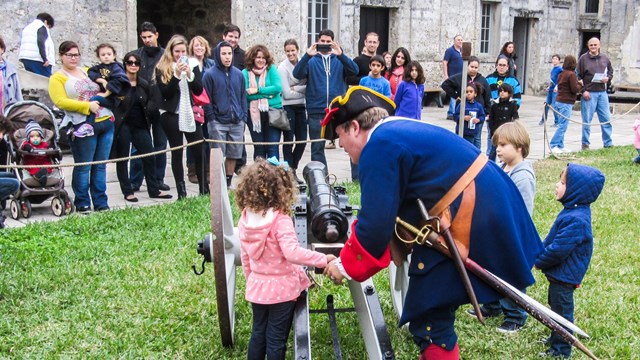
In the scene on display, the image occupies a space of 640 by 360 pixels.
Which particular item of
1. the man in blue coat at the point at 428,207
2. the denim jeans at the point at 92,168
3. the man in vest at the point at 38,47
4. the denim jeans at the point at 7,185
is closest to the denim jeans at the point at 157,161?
the denim jeans at the point at 92,168

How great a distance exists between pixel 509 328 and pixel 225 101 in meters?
4.85

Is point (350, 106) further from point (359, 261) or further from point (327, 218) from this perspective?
point (327, 218)

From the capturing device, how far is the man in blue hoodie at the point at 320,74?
30.9ft

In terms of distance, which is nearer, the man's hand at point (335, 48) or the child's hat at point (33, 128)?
the child's hat at point (33, 128)

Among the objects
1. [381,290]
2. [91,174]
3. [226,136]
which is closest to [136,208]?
[91,174]

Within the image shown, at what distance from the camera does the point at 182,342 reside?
15.3 ft

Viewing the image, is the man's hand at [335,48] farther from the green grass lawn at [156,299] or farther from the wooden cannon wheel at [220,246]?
the wooden cannon wheel at [220,246]

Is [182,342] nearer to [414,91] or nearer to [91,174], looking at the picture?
[91,174]

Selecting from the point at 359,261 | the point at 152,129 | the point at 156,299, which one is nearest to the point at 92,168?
the point at 152,129

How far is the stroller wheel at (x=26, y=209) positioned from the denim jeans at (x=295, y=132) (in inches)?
128

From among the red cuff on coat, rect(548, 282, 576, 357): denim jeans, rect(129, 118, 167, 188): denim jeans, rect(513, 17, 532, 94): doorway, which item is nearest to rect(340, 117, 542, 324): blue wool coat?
the red cuff on coat

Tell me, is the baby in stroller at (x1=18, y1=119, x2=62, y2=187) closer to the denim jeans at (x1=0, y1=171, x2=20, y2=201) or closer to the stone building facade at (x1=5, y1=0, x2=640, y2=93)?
the denim jeans at (x1=0, y1=171, x2=20, y2=201)

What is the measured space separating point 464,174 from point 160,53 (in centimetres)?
682

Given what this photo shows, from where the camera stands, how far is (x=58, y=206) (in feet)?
25.5
